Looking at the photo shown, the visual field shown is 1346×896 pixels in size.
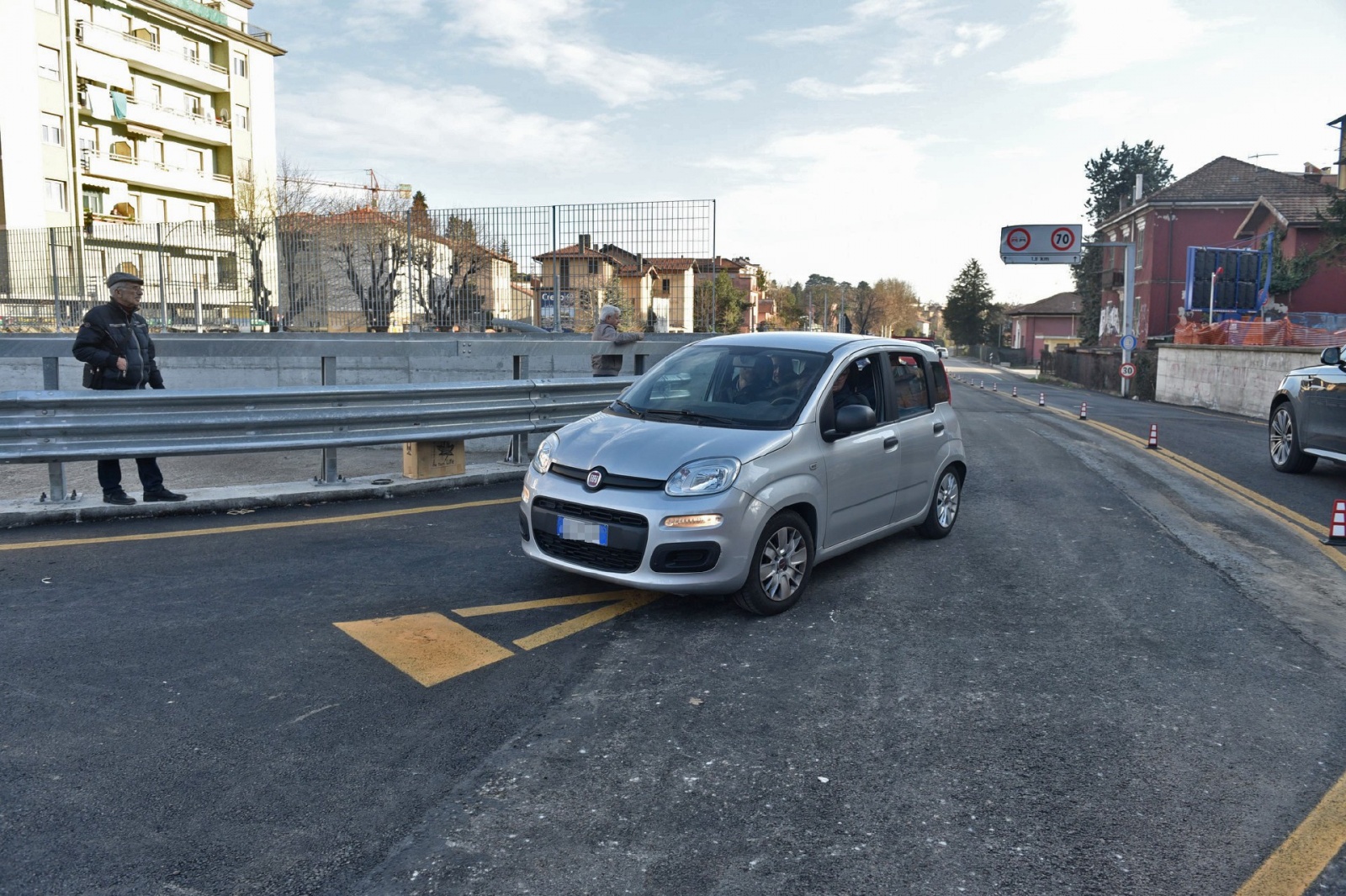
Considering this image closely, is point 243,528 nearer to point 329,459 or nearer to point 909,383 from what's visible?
point 329,459

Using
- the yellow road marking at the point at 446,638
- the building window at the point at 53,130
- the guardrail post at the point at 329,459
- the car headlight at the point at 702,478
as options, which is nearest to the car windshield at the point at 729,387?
the car headlight at the point at 702,478

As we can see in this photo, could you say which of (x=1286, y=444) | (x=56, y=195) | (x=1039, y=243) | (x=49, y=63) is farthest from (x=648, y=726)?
(x=1039, y=243)

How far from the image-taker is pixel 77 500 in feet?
24.1

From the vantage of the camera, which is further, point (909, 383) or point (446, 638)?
point (909, 383)

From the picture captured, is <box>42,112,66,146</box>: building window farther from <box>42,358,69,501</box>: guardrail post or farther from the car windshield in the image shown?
the car windshield

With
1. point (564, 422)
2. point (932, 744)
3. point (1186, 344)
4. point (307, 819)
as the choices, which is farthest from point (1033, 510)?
point (1186, 344)

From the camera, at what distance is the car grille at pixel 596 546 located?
16.8ft

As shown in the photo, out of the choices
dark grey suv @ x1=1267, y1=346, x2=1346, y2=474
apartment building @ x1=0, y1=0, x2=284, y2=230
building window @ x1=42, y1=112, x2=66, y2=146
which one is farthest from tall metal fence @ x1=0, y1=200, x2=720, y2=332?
building window @ x1=42, y1=112, x2=66, y2=146

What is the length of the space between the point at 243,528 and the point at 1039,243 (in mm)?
51748

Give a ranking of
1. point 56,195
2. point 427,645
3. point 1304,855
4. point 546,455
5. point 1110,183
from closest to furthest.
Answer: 1. point 1304,855
2. point 427,645
3. point 546,455
4. point 56,195
5. point 1110,183

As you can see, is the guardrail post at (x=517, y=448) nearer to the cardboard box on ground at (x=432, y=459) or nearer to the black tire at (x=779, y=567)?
the cardboard box on ground at (x=432, y=459)

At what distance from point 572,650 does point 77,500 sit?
4.81 metres

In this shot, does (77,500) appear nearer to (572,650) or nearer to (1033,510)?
(572,650)

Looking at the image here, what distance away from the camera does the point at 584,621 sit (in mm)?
5250
